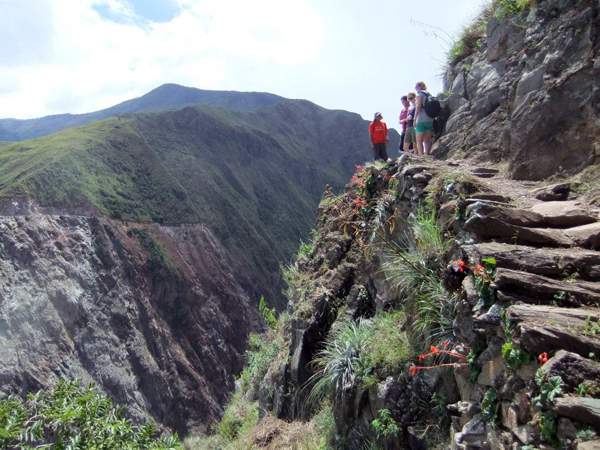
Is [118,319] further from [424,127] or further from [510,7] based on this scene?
[510,7]

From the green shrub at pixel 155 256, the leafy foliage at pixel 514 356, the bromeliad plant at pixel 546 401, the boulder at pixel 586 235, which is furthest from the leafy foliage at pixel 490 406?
the green shrub at pixel 155 256

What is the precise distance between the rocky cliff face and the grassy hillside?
86.4 feet

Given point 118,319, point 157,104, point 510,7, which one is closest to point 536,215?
point 510,7

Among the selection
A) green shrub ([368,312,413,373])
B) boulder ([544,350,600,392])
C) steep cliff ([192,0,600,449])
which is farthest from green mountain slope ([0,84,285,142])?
boulder ([544,350,600,392])

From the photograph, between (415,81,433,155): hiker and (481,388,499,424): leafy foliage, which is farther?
(415,81,433,155): hiker

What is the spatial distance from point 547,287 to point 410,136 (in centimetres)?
627

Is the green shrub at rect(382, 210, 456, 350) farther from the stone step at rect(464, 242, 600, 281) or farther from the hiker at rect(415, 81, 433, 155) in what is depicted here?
the hiker at rect(415, 81, 433, 155)

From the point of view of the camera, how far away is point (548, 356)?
8.21 ft

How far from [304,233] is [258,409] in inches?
1473

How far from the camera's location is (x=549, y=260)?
10.3ft

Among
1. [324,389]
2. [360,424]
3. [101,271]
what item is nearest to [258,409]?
[324,389]

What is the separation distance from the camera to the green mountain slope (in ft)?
303

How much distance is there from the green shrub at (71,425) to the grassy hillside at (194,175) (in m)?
24.8

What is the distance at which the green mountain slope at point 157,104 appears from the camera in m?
92.2
